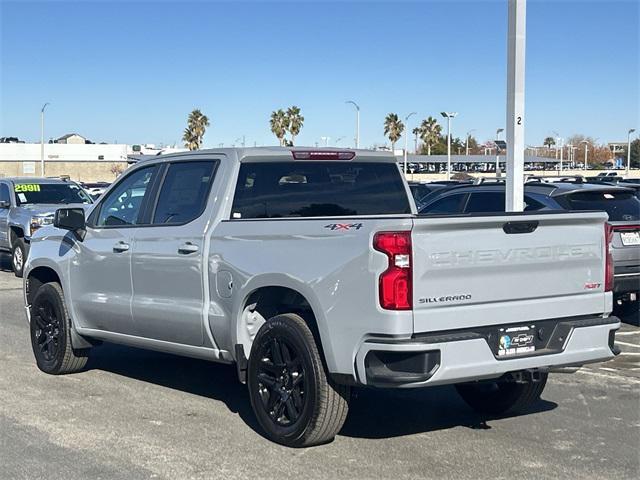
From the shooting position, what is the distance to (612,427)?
6328 mm

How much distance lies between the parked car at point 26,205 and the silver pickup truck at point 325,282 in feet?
29.5

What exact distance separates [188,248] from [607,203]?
6.41 m

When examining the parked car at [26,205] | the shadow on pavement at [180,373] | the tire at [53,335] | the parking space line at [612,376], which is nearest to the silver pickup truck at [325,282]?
the tire at [53,335]

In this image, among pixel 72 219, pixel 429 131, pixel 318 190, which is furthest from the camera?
pixel 429 131

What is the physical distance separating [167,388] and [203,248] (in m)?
1.74

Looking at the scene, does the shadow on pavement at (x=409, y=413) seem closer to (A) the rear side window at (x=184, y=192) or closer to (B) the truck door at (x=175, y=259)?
(B) the truck door at (x=175, y=259)

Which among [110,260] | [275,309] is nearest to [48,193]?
[110,260]

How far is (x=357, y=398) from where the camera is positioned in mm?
7137

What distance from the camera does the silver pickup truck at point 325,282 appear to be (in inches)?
199

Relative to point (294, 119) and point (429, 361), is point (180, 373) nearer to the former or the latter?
point (429, 361)

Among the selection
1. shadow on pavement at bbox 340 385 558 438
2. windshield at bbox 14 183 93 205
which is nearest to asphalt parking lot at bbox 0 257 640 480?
shadow on pavement at bbox 340 385 558 438

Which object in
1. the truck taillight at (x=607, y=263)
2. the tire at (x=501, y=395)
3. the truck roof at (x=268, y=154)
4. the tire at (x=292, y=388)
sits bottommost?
the tire at (x=501, y=395)

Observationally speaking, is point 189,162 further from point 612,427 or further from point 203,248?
point 612,427

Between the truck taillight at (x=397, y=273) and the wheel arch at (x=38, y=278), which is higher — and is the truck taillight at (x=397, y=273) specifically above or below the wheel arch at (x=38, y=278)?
above
